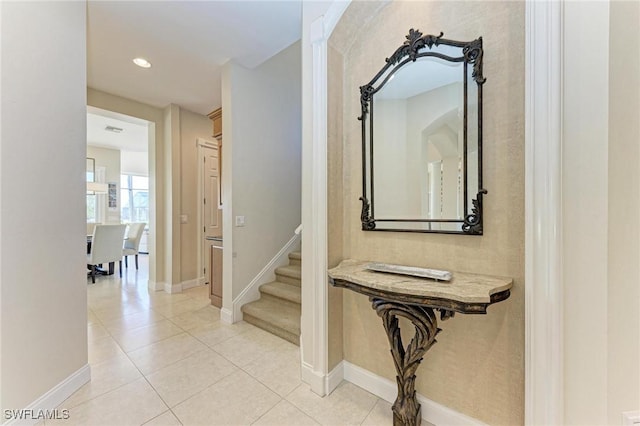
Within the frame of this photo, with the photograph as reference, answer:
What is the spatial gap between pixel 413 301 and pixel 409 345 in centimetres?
35

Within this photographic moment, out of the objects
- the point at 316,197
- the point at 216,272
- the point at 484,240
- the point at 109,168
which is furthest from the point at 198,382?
the point at 109,168

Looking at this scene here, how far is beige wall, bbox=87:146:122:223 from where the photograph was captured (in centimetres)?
638

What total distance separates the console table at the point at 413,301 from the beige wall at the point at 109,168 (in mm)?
7361

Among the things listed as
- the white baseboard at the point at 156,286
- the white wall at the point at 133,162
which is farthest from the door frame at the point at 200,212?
the white wall at the point at 133,162

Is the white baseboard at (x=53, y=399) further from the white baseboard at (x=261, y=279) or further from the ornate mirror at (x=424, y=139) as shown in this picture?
the ornate mirror at (x=424, y=139)

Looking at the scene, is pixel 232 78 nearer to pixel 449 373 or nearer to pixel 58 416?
pixel 58 416

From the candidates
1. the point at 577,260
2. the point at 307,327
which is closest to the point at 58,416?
the point at 307,327

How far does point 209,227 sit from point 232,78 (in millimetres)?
2479

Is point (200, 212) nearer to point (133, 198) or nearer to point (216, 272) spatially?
point (216, 272)

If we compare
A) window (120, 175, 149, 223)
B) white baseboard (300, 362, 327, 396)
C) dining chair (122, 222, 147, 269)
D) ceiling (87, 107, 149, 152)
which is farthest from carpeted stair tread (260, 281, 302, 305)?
window (120, 175, 149, 223)

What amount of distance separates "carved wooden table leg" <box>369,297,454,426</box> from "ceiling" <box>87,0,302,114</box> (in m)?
2.30

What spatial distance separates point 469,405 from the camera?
137 centimetres

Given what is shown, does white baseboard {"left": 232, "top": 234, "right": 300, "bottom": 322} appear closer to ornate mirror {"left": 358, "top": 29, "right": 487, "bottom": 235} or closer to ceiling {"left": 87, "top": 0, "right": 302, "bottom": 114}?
ornate mirror {"left": 358, "top": 29, "right": 487, "bottom": 235}

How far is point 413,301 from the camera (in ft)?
3.82
